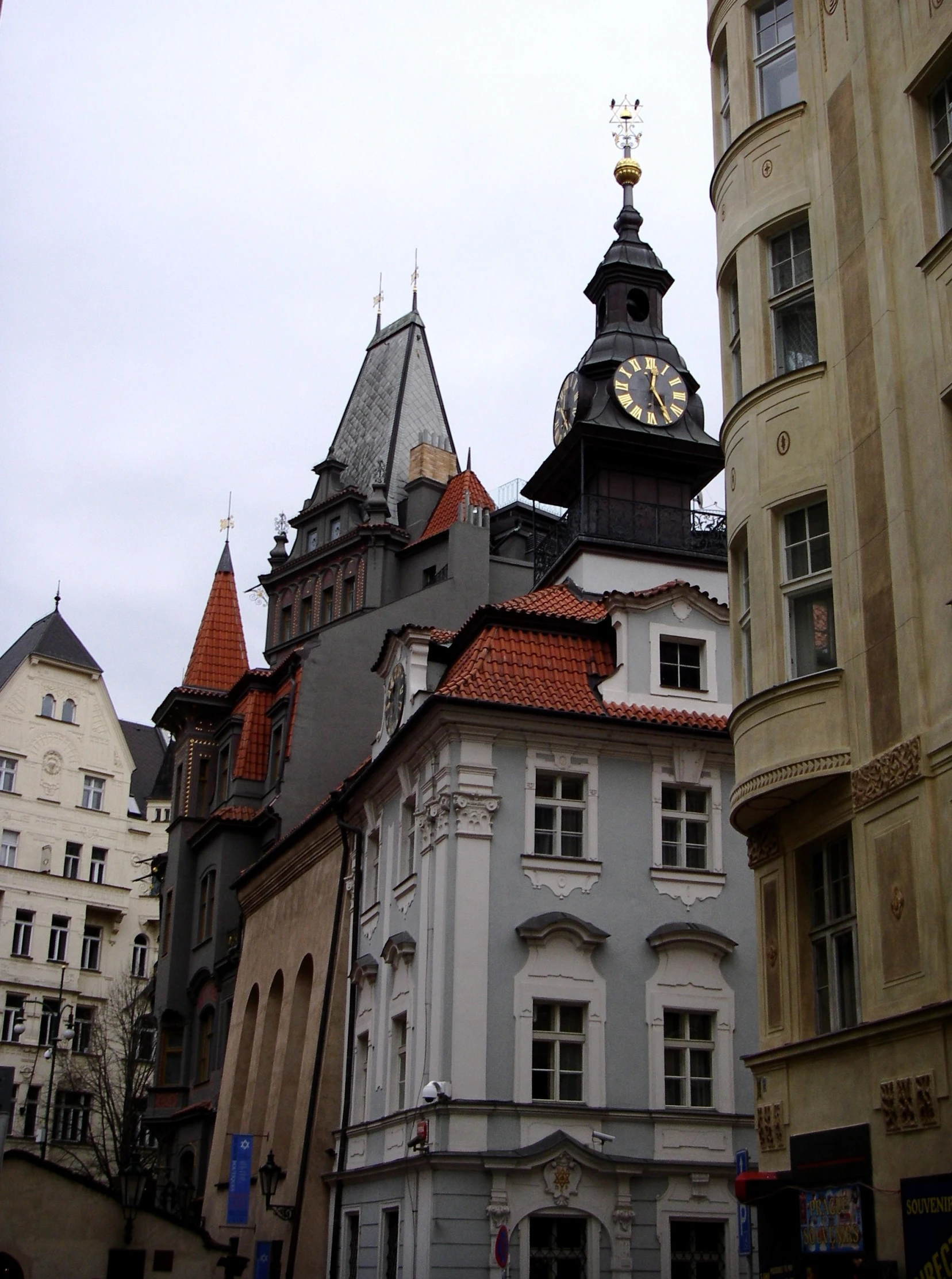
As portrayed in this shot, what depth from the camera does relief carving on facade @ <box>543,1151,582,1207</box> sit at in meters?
23.0

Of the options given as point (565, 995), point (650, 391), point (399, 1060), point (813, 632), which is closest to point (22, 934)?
point (650, 391)

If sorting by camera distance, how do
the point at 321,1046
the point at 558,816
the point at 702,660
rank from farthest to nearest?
the point at 321,1046
the point at 702,660
the point at 558,816

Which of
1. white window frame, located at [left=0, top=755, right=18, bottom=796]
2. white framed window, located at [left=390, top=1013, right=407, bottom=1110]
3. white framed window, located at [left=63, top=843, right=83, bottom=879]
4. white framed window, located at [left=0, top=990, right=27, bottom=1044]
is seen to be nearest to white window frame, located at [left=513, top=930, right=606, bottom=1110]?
white framed window, located at [left=390, top=1013, right=407, bottom=1110]

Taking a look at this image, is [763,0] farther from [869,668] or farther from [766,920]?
[766,920]

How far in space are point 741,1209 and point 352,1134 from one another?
1210 cm

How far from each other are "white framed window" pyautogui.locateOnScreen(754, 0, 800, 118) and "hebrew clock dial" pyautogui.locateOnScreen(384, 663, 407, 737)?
42.5 ft

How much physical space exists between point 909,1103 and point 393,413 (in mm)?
48825

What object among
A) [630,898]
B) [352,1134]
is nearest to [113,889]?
[352,1134]

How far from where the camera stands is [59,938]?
65.8m

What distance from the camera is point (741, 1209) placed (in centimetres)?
1716

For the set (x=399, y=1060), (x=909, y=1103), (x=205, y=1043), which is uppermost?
(x=205, y=1043)

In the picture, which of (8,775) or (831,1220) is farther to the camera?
(8,775)

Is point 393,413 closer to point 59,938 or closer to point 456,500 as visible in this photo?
point 456,500

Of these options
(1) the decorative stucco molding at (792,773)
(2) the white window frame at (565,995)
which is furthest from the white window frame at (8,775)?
(1) the decorative stucco molding at (792,773)
